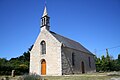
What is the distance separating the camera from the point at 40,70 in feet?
87.8

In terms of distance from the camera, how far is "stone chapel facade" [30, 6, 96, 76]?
2472 cm

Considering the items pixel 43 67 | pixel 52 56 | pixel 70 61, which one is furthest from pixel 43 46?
pixel 70 61

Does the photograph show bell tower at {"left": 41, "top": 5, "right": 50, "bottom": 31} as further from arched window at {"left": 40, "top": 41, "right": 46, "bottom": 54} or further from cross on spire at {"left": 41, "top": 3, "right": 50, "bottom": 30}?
arched window at {"left": 40, "top": 41, "right": 46, "bottom": 54}

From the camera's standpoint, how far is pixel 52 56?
25.4m

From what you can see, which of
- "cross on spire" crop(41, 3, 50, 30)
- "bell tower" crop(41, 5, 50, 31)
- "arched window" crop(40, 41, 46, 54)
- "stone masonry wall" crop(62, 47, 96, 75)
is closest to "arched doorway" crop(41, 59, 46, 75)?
"arched window" crop(40, 41, 46, 54)

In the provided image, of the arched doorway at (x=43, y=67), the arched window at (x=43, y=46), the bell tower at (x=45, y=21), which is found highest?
the bell tower at (x=45, y=21)

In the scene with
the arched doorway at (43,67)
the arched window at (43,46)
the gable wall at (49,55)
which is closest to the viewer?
the gable wall at (49,55)

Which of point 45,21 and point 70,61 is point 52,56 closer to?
point 70,61

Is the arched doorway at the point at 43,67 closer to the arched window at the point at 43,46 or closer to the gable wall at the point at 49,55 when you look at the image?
the gable wall at the point at 49,55

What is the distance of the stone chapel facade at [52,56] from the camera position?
81.1 feet

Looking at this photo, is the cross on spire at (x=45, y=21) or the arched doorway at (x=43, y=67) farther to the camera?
the cross on spire at (x=45, y=21)

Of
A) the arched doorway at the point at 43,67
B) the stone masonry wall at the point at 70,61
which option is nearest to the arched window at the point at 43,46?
the arched doorway at the point at 43,67

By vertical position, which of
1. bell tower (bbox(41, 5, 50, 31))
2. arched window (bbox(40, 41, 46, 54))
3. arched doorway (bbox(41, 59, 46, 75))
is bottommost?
arched doorway (bbox(41, 59, 46, 75))

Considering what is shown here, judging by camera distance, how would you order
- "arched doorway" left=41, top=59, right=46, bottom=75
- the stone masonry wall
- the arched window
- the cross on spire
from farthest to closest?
1. the cross on spire
2. the arched window
3. "arched doorway" left=41, top=59, right=46, bottom=75
4. the stone masonry wall
